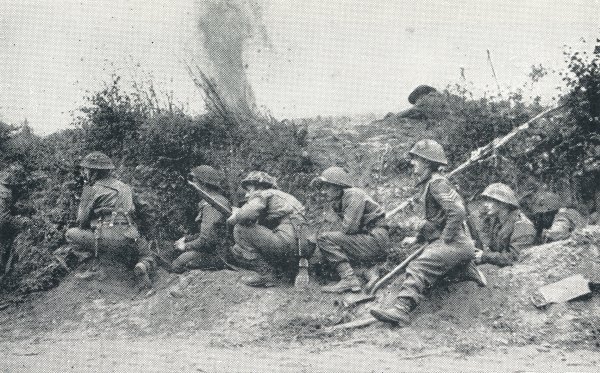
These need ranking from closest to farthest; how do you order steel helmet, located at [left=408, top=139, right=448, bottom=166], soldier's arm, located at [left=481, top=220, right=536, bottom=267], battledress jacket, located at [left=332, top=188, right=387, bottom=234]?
steel helmet, located at [left=408, top=139, right=448, bottom=166]
soldier's arm, located at [left=481, top=220, right=536, bottom=267]
battledress jacket, located at [left=332, top=188, right=387, bottom=234]

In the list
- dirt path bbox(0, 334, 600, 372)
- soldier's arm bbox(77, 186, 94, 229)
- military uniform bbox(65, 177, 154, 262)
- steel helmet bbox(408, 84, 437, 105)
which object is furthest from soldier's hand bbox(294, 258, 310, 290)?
steel helmet bbox(408, 84, 437, 105)

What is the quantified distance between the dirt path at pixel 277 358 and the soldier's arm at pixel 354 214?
5.72 ft

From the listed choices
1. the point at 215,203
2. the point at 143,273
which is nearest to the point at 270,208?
the point at 215,203

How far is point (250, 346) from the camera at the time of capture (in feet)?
22.4

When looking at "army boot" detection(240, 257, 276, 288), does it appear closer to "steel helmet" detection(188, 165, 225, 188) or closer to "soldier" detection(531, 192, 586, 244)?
"steel helmet" detection(188, 165, 225, 188)

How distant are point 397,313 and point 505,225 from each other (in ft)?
7.41

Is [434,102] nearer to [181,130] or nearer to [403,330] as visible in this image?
[181,130]

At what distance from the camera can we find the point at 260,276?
27.6ft

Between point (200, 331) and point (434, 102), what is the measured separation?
7.98 m

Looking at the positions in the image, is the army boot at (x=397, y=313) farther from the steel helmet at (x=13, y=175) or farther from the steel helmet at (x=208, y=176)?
the steel helmet at (x=13, y=175)

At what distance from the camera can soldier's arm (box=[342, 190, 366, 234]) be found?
797 cm

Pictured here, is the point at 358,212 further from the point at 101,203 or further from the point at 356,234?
the point at 101,203

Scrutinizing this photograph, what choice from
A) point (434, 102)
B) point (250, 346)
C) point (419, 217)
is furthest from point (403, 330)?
point (434, 102)

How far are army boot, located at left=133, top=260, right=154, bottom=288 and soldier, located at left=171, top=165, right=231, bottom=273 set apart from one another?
16.1 inches
